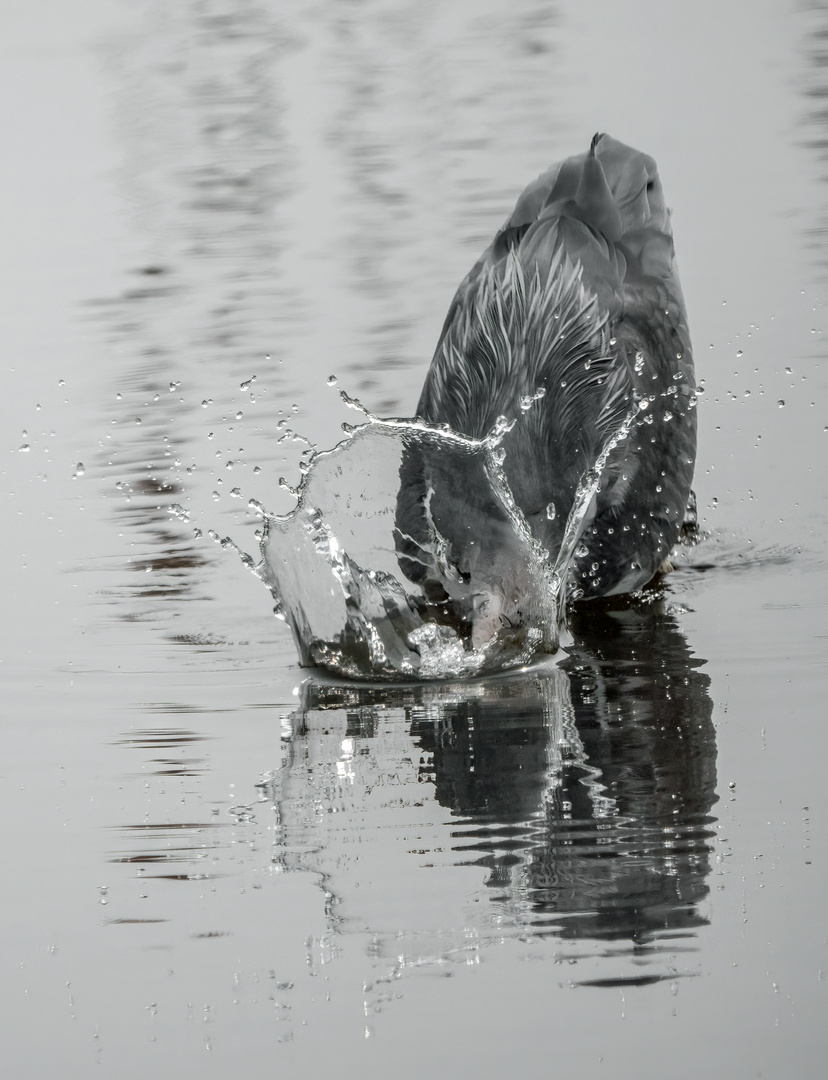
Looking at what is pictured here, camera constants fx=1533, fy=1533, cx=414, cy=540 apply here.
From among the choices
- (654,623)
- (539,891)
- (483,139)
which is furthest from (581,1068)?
(483,139)

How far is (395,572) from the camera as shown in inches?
156

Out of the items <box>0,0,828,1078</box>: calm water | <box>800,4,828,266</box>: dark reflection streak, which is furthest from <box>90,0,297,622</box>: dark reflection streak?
<box>800,4,828,266</box>: dark reflection streak

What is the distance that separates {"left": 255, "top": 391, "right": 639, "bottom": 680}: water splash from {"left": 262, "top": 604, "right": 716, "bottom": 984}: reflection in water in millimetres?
123

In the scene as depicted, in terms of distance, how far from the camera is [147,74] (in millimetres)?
10438

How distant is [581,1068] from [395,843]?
0.75 meters

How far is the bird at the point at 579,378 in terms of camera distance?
431 centimetres

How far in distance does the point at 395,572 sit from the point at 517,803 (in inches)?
52.8

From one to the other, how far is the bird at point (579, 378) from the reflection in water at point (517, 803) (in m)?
0.61

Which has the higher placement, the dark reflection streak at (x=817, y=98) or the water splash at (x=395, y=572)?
the dark reflection streak at (x=817, y=98)

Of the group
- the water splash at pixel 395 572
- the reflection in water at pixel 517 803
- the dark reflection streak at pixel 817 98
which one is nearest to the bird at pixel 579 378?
the water splash at pixel 395 572

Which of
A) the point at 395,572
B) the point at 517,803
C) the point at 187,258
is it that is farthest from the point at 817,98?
the point at 517,803

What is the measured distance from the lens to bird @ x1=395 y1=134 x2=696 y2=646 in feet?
14.1

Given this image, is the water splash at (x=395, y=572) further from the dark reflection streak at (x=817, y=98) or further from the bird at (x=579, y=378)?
the dark reflection streak at (x=817, y=98)

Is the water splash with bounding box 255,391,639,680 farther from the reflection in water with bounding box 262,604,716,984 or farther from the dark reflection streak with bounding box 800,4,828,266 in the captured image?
the dark reflection streak with bounding box 800,4,828,266
